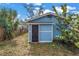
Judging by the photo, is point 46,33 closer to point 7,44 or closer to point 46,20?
point 46,20

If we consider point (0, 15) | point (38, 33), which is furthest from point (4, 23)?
point (38, 33)

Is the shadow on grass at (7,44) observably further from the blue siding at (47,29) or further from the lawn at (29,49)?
the blue siding at (47,29)

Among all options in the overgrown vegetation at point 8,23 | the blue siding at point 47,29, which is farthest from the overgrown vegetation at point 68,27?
the overgrown vegetation at point 8,23

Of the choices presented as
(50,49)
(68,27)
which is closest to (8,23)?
(50,49)

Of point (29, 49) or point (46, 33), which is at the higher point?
point (46, 33)

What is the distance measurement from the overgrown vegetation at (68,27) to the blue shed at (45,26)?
54 mm

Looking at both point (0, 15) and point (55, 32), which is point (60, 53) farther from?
point (0, 15)

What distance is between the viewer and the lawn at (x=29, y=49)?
447 cm

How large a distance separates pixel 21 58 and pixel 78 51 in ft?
1.95

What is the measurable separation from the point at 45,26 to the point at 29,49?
0.96 ft

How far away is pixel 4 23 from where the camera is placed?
4.49 metres

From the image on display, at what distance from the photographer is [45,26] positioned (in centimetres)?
447

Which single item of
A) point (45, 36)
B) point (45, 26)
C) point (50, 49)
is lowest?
point (50, 49)

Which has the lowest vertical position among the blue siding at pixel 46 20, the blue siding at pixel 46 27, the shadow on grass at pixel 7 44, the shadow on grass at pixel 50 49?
the shadow on grass at pixel 50 49
